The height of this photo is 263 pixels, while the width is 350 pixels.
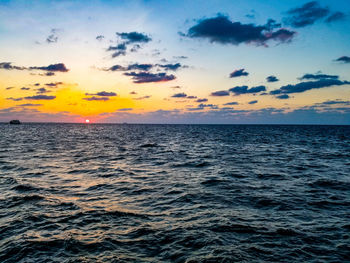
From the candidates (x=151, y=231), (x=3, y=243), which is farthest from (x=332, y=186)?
(x=3, y=243)

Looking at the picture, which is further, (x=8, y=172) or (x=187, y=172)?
(x=187, y=172)

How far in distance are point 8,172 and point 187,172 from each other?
16748mm

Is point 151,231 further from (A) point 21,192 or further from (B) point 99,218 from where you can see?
(A) point 21,192

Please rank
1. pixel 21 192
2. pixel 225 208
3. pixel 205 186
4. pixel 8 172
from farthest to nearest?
pixel 8 172
pixel 205 186
pixel 21 192
pixel 225 208

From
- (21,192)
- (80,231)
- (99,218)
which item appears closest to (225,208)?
(99,218)

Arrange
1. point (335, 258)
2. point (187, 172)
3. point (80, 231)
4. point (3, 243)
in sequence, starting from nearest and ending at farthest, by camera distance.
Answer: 1. point (335, 258)
2. point (3, 243)
3. point (80, 231)
4. point (187, 172)

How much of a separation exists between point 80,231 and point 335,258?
984 cm

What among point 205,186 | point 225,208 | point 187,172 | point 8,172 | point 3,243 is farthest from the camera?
point 187,172

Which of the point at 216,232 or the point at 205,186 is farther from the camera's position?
the point at 205,186

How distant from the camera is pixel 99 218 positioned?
11992mm

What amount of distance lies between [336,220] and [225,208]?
17.6ft

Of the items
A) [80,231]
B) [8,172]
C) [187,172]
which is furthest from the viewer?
[187,172]

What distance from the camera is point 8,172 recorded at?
22656 mm

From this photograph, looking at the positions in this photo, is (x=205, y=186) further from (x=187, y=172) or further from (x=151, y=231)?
(x=151, y=231)
